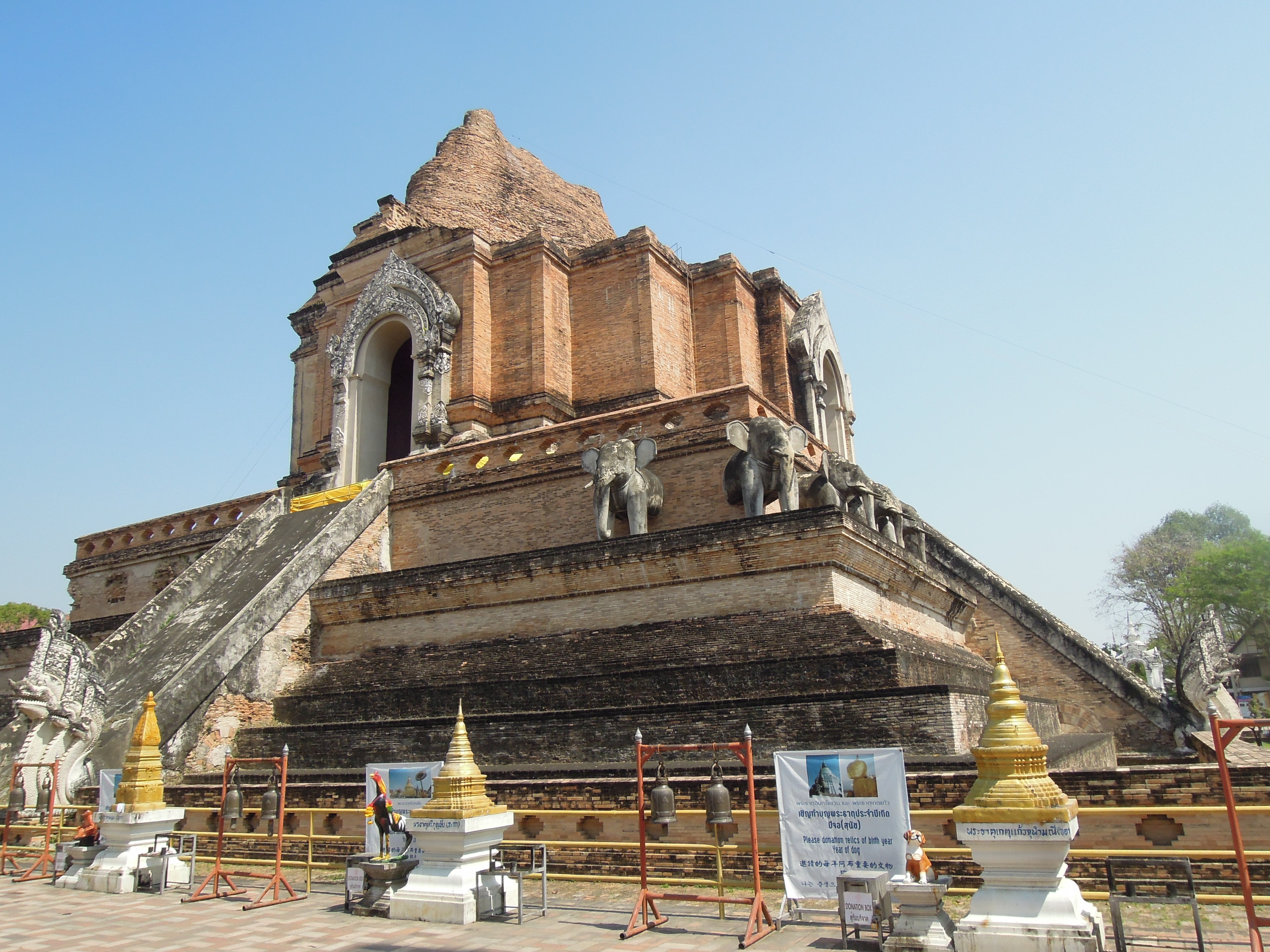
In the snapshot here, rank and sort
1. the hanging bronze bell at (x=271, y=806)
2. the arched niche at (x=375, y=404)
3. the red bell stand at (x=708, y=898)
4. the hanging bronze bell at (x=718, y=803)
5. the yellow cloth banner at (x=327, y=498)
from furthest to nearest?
the arched niche at (x=375, y=404) < the yellow cloth banner at (x=327, y=498) < the hanging bronze bell at (x=271, y=806) < the hanging bronze bell at (x=718, y=803) < the red bell stand at (x=708, y=898)

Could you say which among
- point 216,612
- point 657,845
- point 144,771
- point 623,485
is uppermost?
point 623,485

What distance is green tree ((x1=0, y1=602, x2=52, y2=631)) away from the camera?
4919 cm

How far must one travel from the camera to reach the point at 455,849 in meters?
7.72

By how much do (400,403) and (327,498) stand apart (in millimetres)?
4279

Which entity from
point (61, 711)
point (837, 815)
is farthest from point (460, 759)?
point (61, 711)

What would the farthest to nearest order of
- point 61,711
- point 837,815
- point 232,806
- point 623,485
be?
point 623,485, point 61,711, point 232,806, point 837,815

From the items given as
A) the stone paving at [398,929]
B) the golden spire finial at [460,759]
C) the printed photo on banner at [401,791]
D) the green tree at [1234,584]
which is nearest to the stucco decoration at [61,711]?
the stone paving at [398,929]

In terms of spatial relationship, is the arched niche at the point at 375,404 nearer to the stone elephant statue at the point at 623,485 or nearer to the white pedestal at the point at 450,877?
the stone elephant statue at the point at 623,485

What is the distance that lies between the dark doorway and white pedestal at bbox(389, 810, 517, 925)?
14540 millimetres

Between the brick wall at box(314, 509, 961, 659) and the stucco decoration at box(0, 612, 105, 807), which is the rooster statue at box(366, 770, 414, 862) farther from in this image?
the stucco decoration at box(0, 612, 105, 807)

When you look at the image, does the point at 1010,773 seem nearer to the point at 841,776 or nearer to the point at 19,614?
the point at 841,776

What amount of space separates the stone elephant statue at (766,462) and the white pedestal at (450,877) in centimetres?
619

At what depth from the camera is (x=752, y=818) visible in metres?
Result: 6.82

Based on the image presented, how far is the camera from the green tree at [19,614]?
4919cm
